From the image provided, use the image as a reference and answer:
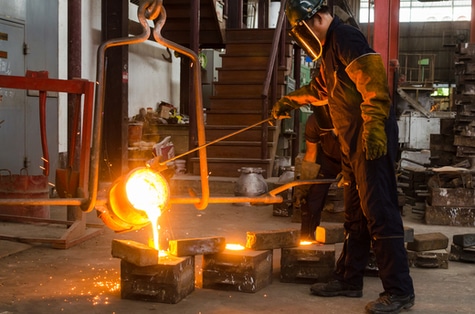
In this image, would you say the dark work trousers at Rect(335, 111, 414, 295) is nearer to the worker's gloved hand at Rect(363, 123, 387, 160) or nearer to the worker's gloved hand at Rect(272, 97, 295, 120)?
the worker's gloved hand at Rect(363, 123, 387, 160)

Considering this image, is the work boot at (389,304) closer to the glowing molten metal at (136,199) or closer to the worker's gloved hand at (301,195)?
the glowing molten metal at (136,199)

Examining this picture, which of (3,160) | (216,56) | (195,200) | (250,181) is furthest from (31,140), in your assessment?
(216,56)

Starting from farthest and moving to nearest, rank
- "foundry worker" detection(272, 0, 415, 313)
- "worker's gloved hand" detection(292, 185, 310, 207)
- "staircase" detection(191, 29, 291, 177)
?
"staircase" detection(191, 29, 291, 177) < "worker's gloved hand" detection(292, 185, 310, 207) < "foundry worker" detection(272, 0, 415, 313)

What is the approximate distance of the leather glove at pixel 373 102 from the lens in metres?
3.89

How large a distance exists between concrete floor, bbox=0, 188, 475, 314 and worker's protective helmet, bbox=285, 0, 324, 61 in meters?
1.66

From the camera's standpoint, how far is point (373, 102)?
3.90 m

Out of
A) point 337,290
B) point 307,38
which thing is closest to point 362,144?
point 307,38

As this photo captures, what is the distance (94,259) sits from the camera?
5.43 metres

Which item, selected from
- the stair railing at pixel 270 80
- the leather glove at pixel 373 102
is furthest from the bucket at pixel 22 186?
the leather glove at pixel 373 102

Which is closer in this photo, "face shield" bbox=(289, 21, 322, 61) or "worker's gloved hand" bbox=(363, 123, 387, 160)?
"worker's gloved hand" bbox=(363, 123, 387, 160)

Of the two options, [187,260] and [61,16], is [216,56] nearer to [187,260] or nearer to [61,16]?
[61,16]

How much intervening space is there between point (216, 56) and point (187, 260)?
13.9 m

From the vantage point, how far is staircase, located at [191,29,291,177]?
957cm

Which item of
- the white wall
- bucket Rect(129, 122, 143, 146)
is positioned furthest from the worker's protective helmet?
bucket Rect(129, 122, 143, 146)
